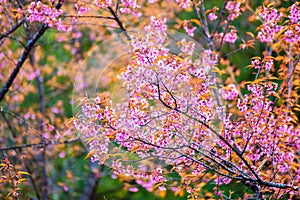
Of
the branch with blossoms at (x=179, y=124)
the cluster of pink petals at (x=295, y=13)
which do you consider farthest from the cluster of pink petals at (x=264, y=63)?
the cluster of pink petals at (x=295, y=13)

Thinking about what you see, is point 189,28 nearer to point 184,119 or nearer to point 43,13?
point 43,13

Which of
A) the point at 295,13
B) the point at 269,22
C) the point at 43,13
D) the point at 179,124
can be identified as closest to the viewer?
the point at 179,124

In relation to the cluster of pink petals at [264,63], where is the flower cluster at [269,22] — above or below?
above

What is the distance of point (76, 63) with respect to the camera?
658 cm

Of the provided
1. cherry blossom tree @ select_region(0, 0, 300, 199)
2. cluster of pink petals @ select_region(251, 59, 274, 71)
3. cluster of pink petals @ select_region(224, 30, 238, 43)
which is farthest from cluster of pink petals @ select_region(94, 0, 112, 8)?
cluster of pink petals @ select_region(251, 59, 274, 71)

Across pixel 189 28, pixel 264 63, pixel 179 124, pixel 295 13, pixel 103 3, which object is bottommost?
pixel 179 124

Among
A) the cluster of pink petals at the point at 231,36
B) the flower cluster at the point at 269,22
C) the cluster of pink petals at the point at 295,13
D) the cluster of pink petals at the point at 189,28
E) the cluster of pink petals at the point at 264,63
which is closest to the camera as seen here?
the cluster of pink petals at the point at 264,63

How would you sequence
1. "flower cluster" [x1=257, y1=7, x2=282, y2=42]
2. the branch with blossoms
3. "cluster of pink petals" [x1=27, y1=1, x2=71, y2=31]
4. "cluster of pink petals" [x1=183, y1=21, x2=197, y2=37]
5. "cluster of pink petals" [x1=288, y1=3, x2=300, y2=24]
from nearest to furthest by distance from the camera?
1. the branch with blossoms
2. "cluster of pink petals" [x1=288, y1=3, x2=300, y2=24]
3. "flower cluster" [x1=257, y1=7, x2=282, y2=42]
4. "cluster of pink petals" [x1=27, y1=1, x2=71, y2=31]
5. "cluster of pink petals" [x1=183, y1=21, x2=197, y2=37]

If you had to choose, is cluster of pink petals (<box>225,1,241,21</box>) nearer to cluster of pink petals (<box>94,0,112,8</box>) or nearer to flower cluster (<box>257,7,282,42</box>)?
flower cluster (<box>257,7,282,42</box>)

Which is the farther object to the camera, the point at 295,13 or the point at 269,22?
the point at 269,22

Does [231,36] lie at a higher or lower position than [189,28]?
lower

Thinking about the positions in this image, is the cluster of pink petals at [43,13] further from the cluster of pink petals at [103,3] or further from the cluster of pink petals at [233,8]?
the cluster of pink petals at [233,8]

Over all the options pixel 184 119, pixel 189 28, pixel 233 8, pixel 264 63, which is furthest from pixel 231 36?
pixel 184 119

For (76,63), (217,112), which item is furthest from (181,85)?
(76,63)
